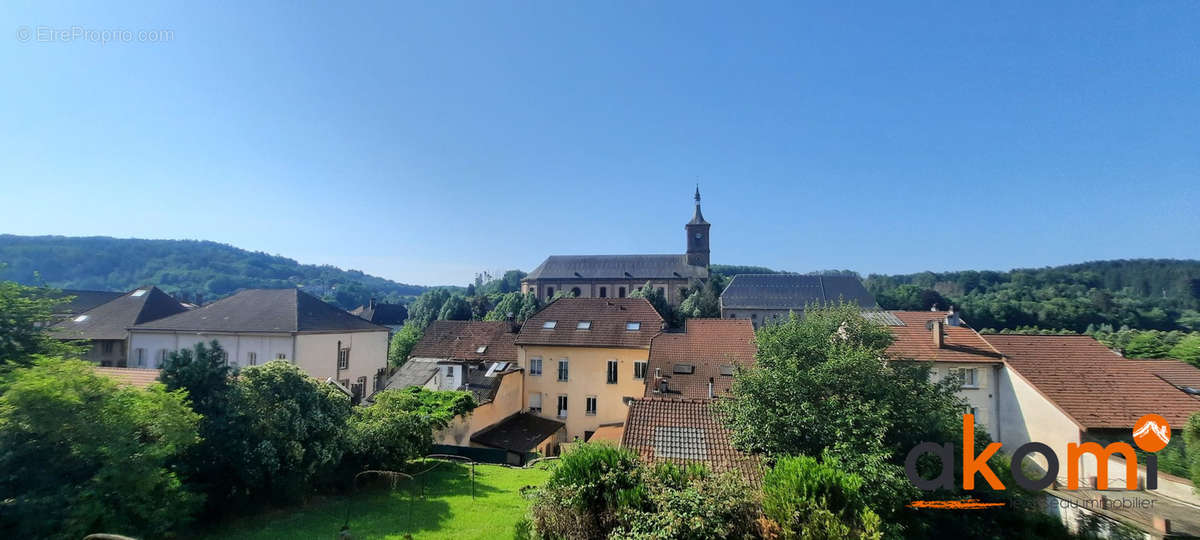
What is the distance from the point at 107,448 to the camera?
26.2ft

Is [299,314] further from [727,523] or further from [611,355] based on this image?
[727,523]

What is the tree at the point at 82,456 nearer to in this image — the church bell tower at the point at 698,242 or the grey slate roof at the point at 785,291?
the grey slate roof at the point at 785,291

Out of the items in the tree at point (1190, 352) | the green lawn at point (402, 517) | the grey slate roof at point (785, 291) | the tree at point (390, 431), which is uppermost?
the grey slate roof at point (785, 291)

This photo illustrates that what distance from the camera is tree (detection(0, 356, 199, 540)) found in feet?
24.5

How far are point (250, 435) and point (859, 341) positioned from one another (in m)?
15.0

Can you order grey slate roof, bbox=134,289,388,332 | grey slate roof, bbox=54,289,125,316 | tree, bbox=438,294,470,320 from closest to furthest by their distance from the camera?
grey slate roof, bbox=134,289,388,332
grey slate roof, bbox=54,289,125,316
tree, bbox=438,294,470,320

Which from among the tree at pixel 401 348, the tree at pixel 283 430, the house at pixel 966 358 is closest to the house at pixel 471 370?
the tree at pixel 283 430

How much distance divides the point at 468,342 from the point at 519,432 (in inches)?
369

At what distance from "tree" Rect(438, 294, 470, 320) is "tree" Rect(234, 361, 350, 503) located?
148ft

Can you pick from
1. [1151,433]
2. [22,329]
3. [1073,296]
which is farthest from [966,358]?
[1073,296]

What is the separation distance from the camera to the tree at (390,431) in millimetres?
13344

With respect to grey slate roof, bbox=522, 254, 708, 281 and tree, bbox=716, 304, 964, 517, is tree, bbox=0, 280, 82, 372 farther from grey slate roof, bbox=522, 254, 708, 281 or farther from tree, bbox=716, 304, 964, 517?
grey slate roof, bbox=522, 254, 708, 281

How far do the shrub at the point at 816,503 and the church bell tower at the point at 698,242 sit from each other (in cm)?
7345

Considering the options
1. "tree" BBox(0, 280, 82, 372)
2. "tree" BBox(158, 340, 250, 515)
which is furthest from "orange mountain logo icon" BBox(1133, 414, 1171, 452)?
"tree" BBox(0, 280, 82, 372)
